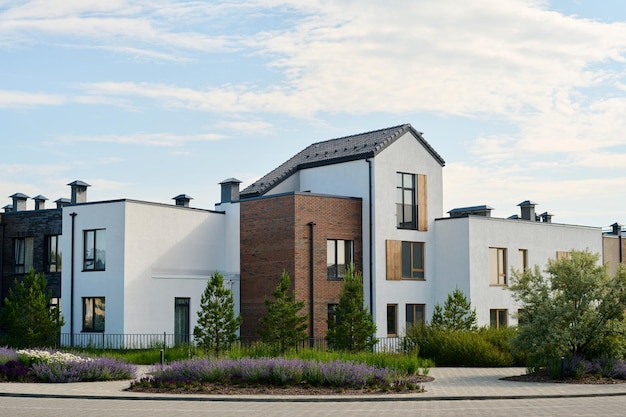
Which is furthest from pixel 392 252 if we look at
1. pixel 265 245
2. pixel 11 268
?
pixel 11 268

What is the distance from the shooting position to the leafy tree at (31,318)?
111ft

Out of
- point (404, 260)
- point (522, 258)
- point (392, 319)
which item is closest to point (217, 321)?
point (392, 319)

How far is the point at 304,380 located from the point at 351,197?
17476 millimetres

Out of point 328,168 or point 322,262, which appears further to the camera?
point 328,168

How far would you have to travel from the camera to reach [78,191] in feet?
124

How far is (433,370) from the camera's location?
26.6 m

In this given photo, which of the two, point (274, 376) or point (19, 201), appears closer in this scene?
point (274, 376)

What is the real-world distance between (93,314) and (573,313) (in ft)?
62.8

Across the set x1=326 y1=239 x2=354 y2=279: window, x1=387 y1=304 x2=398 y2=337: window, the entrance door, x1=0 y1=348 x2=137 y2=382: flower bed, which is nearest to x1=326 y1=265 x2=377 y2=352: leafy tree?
x1=326 y1=239 x2=354 y2=279: window

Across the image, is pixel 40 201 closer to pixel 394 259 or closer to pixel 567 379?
Answer: pixel 394 259

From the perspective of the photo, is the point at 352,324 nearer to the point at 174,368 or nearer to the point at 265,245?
the point at 265,245

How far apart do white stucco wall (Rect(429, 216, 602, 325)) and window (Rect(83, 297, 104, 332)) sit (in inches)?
556

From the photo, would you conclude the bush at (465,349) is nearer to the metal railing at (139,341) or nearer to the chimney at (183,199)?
the metal railing at (139,341)

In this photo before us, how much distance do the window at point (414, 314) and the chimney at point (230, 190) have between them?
8.76 m
